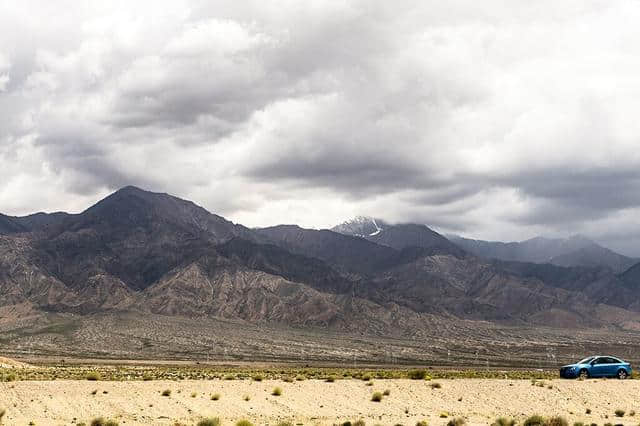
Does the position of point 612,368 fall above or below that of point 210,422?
above

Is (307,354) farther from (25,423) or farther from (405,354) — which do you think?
(25,423)

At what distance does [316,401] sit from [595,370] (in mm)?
19469

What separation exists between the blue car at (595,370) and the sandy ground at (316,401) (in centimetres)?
213

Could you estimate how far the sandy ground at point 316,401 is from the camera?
30.9 m

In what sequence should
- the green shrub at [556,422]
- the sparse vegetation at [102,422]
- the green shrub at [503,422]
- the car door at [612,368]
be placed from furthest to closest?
1. the car door at [612,368]
2. the green shrub at [503,422]
3. the green shrub at [556,422]
4. the sparse vegetation at [102,422]

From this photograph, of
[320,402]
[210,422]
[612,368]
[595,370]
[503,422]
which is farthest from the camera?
[612,368]

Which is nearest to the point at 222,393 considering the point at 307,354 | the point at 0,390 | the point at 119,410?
the point at 119,410

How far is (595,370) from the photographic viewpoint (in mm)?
43062

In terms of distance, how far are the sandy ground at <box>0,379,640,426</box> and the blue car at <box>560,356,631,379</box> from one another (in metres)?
2.13

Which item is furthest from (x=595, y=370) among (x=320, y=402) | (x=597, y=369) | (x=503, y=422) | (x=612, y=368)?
(x=320, y=402)

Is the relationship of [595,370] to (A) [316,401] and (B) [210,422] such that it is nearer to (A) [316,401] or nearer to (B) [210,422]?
(A) [316,401]

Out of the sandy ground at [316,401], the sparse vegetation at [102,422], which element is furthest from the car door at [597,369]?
the sparse vegetation at [102,422]

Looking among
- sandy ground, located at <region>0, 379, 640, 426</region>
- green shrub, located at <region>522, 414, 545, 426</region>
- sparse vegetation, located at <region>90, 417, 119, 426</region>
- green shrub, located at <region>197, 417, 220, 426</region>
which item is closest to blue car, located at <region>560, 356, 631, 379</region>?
sandy ground, located at <region>0, 379, 640, 426</region>

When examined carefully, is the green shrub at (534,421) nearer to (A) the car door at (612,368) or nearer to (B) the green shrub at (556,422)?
(B) the green shrub at (556,422)
